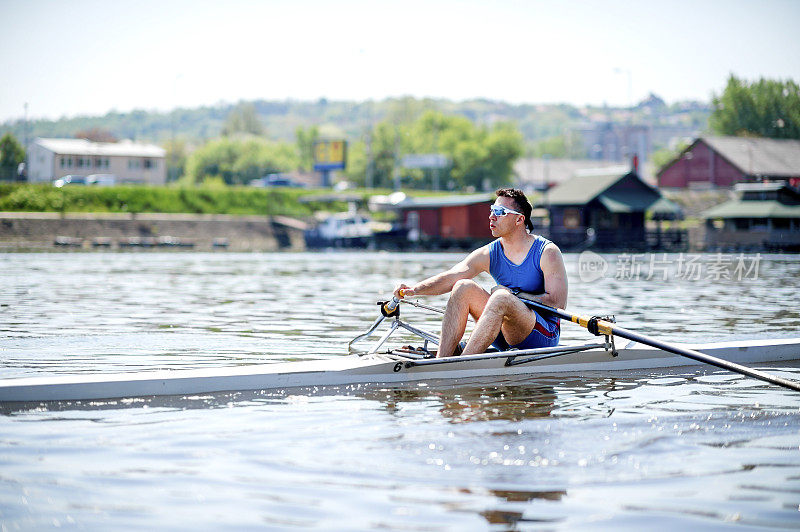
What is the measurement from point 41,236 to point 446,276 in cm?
6312

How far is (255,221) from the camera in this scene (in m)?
77.4

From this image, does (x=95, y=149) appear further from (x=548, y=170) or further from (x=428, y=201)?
(x=548, y=170)

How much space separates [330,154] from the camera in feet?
338

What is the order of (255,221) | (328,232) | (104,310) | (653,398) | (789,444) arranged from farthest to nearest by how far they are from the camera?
(255,221)
(328,232)
(104,310)
(653,398)
(789,444)

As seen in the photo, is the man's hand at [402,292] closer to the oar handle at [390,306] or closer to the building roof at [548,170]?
the oar handle at [390,306]

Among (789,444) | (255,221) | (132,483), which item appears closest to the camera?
(132,483)

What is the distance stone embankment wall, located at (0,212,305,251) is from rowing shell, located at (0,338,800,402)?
2286 inches

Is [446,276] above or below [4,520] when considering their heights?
above

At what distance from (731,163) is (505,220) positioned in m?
82.2

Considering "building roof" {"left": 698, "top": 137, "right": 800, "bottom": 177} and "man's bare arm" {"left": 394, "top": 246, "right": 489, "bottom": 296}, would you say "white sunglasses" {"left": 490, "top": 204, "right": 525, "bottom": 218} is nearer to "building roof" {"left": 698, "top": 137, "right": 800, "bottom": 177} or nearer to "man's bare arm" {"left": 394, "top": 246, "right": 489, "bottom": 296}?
"man's bare arm" {"left": 394, "top": 246, "right": 489, "bottom": 296}

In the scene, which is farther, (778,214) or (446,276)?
(778,214)

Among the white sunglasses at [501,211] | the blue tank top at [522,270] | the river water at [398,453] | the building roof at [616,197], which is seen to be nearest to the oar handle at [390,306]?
the river water at [398,453]

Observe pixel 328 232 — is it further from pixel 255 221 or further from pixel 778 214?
pixel 778 214

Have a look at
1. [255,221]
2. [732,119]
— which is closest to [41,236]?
[255,221]
